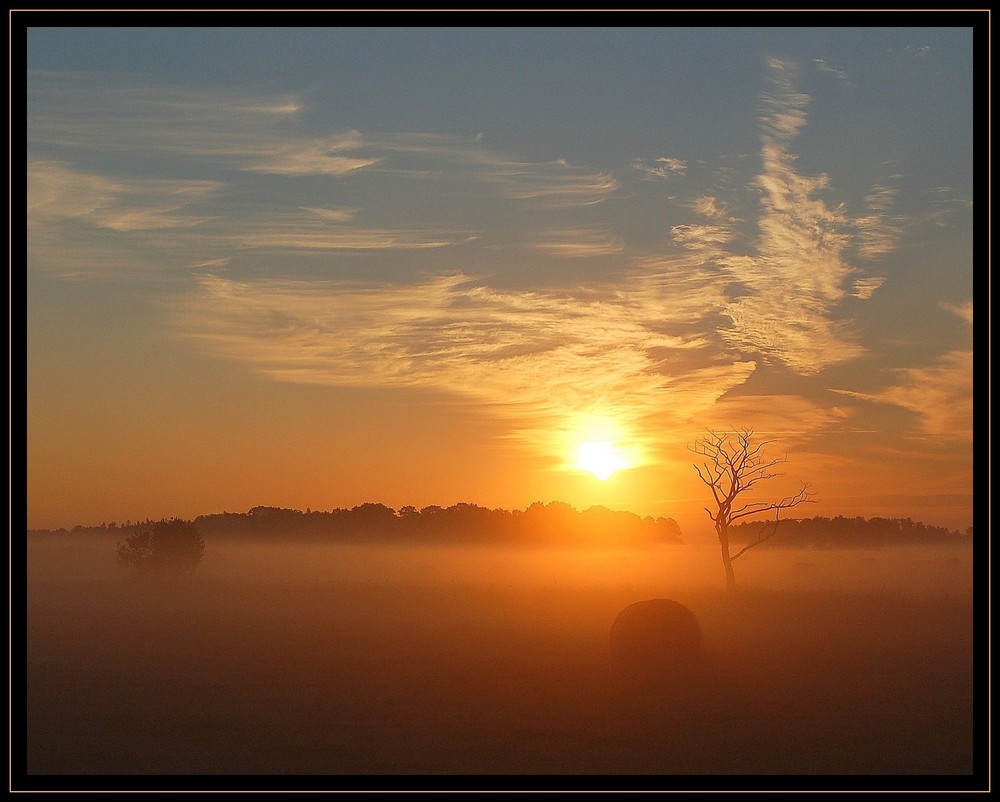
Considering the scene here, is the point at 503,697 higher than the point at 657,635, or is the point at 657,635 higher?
the point at 657,635

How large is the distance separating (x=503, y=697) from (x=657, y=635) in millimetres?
5470

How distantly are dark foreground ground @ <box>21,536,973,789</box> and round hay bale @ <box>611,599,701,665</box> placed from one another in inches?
19.0

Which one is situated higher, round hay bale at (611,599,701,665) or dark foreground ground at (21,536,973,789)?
round hay bale at (611,599,701,665)

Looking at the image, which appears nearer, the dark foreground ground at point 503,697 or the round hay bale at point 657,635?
the dark foreground ground at point 503,697

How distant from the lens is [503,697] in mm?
23453

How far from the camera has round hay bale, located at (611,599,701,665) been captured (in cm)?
2552

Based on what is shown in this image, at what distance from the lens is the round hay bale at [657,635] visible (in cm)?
2552

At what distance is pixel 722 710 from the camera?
72.0 ft

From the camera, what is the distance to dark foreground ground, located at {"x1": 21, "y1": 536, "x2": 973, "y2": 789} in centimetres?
1861

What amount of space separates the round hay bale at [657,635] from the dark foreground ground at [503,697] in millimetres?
484

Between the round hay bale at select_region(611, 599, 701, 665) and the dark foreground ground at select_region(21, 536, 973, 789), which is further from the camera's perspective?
the round hay bale at select_region(611, 599, 701, 665)
